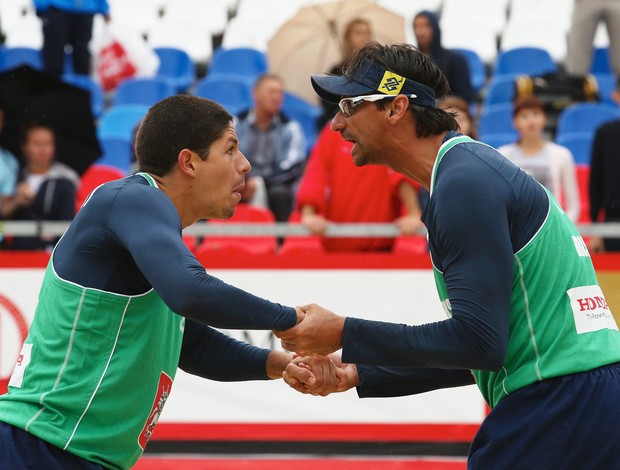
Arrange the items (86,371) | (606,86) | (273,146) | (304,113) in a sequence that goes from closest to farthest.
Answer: (86,371)
(273,146)
(304,113)
(606,86)

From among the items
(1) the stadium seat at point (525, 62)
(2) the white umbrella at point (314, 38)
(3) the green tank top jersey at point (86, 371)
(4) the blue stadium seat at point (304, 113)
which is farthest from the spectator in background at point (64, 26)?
(3) the green tank top jersey at point (86, 371)

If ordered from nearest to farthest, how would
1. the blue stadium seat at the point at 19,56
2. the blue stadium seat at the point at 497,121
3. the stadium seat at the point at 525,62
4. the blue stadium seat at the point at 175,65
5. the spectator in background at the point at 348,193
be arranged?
the spectator in background at the point at 348,193
the blue stadium seat at the point at 497,121
the stadium seat at the point at 525,62
the blue stadium seat at the point at 19,56
the blue stadium seat at the point at 175,65

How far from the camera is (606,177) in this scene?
7.76 meters

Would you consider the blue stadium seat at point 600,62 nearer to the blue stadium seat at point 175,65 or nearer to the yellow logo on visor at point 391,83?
the blue stadium seat at point 175,65

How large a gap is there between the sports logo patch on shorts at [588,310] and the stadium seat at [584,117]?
22.5 ft

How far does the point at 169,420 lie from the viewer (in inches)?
274

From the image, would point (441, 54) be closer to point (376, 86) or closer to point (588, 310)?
point (376, 86)

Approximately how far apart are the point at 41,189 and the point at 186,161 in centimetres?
448

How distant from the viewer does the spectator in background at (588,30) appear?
10359 mm

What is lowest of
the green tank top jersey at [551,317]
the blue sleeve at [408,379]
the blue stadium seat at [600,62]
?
the blue stadium seat at [600,62]

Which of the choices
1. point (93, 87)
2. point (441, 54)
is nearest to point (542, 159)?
point (441, 54)

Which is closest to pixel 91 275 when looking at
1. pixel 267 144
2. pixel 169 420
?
pixel 169 420

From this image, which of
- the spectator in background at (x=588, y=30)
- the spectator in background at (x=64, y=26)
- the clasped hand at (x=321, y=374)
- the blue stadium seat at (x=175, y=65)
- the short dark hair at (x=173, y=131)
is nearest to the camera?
the short dark hair at (x=173, y=131)

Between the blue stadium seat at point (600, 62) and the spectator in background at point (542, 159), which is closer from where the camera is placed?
the spectator in background at point (542, 159)
